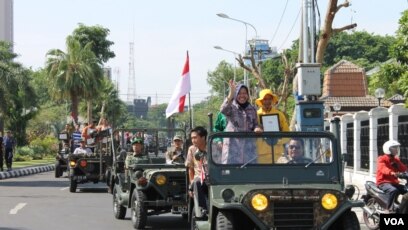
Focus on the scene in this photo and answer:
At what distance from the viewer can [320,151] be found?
10.4m

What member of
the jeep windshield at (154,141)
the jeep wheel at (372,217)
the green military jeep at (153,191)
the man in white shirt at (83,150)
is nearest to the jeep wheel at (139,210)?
the green military jeep at (153,191)

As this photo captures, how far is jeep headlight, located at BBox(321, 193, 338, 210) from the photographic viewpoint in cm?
934

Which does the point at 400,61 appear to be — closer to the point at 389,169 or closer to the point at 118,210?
the point at 389,169

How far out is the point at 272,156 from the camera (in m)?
10.2

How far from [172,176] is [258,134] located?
4.20m

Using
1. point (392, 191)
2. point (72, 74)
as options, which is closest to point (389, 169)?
point (392, 191)

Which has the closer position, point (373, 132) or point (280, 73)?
point (373, 132)

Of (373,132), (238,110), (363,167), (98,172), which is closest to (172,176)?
(238,110)

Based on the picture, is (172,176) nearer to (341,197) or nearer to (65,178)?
(341,197)

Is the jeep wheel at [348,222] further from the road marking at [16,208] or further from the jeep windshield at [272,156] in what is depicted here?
the road marking at [16,208]

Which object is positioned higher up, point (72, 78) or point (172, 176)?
point (72, 78)

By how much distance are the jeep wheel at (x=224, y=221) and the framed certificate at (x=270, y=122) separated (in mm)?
1972

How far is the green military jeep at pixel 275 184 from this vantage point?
929cm

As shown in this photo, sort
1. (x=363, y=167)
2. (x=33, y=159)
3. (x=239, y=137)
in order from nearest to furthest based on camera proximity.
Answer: (x=239, y=137)
(x=363, y=167)
(x=33, y=159)
